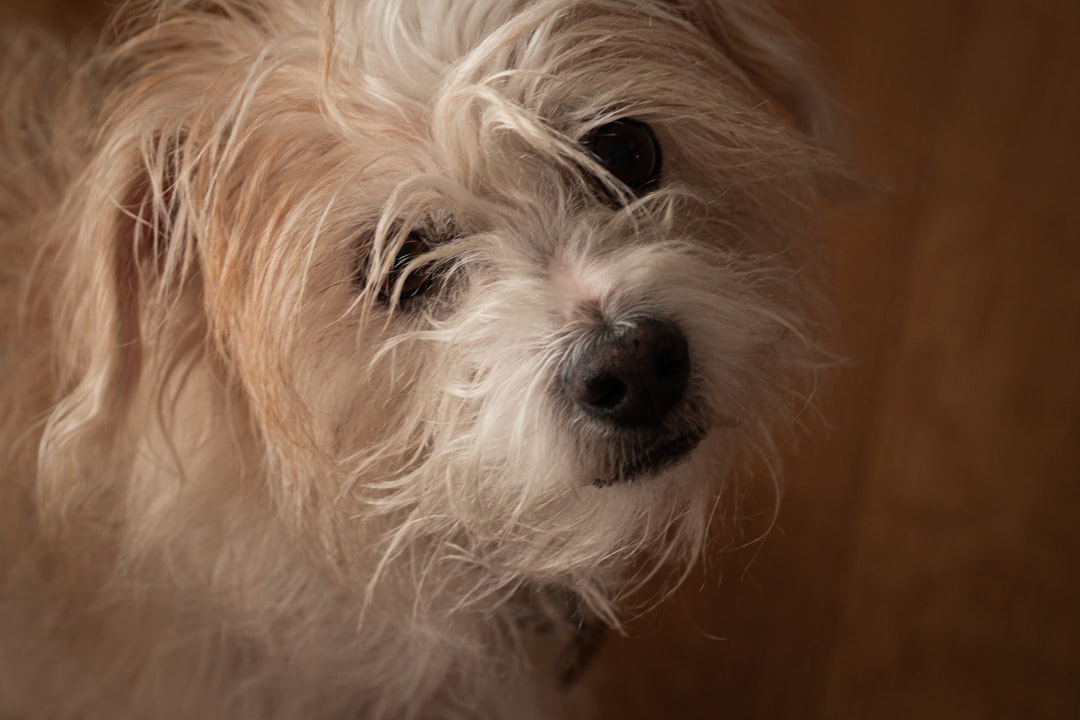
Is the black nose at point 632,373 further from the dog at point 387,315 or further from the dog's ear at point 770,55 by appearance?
the dog's ear at point 770,55

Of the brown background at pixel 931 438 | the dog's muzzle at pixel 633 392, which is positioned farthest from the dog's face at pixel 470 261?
the brown background at pixel 931 438

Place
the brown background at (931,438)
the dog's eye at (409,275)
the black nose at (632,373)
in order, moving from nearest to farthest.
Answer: the black nose at (632,373)
the dog's eye at (409,275)
the brown background at (931,438)

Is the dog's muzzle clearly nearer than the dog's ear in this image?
Yes

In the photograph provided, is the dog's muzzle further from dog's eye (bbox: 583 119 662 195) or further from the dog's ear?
the dog's ear

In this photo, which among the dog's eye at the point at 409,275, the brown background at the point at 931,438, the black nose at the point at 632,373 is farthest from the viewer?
the brown background at the point at 931,438

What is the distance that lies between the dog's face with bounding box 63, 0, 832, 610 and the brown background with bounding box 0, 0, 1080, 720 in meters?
0.56

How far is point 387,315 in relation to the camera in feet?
2.80

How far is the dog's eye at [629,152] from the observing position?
863mm

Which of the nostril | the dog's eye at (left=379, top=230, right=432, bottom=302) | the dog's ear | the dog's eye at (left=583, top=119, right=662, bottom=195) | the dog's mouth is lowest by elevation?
the dog's mouth

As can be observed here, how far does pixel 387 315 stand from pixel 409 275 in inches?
1.6

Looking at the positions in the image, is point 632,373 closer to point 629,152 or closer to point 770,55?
point 629,152

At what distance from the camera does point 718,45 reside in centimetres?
96

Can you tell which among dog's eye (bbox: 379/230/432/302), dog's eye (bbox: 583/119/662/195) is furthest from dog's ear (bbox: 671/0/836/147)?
dog's eye (bbox: 379/230/432/302)

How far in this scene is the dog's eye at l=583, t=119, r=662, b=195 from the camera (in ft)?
2.83
